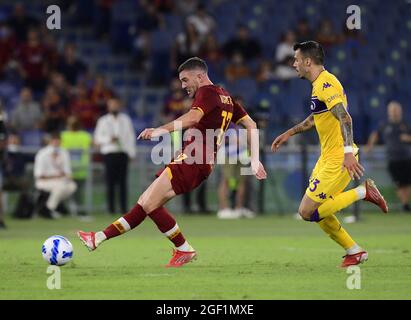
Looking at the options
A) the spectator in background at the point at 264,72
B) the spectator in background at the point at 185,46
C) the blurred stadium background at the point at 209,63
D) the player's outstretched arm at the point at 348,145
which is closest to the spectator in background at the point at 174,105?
the blurred stadium background at the point at 209,63

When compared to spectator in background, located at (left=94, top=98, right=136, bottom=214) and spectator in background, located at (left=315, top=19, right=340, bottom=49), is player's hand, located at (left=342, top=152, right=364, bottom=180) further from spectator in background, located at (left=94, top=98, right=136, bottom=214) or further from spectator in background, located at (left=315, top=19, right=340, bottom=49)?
spectator in background, located at (left=315, top=19, right=340, bottom=49)

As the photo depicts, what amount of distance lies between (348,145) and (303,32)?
1499cm

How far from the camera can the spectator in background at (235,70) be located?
2506 centimetres

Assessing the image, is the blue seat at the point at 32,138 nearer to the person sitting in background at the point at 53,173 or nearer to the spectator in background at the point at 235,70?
the person sitting in background at the point at 53,173

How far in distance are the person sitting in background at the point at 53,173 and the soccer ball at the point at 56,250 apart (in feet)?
31.6

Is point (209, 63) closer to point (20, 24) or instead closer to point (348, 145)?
point (20, 24)

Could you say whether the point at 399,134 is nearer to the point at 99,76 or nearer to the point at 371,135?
the point at 371,135

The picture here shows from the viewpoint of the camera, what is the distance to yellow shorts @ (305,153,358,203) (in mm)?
11430

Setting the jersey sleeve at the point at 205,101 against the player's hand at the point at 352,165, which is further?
the jersey sleeve at the point at 205,101

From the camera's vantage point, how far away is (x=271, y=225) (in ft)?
63.2

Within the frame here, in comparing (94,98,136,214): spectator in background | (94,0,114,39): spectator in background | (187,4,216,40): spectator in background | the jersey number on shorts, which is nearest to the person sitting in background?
(94,98,136,214): spectator in background

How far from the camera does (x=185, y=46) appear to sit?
82.7 feet

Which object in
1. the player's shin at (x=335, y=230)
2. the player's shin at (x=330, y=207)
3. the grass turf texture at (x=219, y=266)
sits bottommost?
the grass turf texture at (x=219, y=266)

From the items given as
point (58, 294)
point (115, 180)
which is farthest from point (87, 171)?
point (58, 294)
